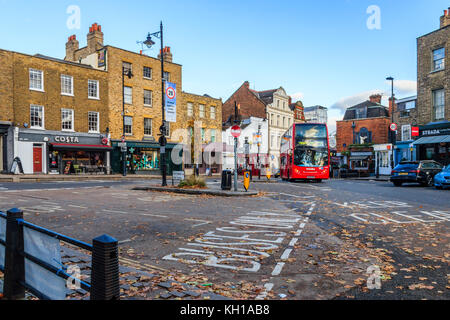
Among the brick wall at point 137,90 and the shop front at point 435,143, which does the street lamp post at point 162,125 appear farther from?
the shop front at point 435,143

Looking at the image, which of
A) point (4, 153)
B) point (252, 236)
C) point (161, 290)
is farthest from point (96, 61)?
point (161, 290)

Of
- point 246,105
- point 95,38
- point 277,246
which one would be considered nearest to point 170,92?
point 277,246

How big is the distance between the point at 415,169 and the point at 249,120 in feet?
105

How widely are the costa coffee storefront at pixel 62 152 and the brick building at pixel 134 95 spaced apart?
5.44 ft

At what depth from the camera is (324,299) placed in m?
3.57

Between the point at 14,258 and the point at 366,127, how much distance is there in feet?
178

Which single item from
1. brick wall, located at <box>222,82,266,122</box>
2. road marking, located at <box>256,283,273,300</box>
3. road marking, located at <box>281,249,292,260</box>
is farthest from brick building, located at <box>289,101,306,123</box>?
road marking, located at <box>256,283,273,300</box>

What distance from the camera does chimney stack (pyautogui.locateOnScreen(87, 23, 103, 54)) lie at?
112 feet

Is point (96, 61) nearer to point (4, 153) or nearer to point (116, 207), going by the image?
point (4, 153)

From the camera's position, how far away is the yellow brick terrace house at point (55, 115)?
86.9 feet

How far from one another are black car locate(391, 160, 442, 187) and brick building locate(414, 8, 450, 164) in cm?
672

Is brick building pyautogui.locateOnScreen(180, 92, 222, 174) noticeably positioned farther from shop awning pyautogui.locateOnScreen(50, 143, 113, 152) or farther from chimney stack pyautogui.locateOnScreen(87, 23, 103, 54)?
shop awning pyautogui.locateOnScreen(50, 143, 113, 152)

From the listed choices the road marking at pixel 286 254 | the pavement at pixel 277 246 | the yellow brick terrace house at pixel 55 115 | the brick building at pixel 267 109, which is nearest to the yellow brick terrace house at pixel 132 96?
the yellow brick terrace house at pixel 55 115

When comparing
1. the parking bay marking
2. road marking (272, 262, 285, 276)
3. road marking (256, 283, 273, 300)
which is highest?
road marking (256, 283, 273, 300)
